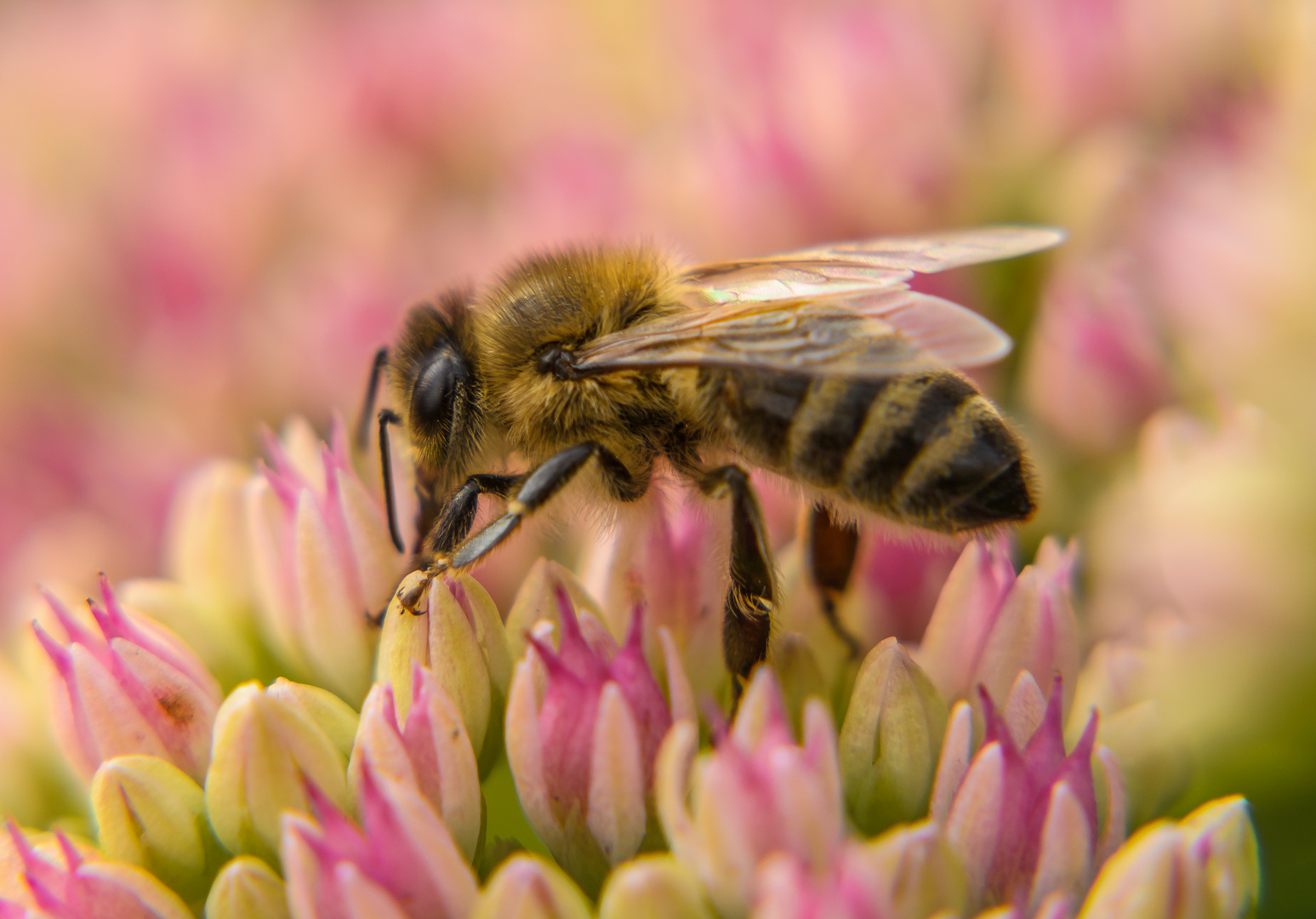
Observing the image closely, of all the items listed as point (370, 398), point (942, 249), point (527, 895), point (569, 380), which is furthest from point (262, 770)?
point (942, 249)

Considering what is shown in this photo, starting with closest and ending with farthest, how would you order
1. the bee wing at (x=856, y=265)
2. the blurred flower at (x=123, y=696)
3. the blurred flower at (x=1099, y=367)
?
the blurred flower at (x=123, y=696)
the bee wing at (x=856, y=265)
the blurred flower at (x=1099, y=367)

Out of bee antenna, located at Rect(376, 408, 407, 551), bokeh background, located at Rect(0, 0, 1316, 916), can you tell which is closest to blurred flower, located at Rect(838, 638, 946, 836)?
bokeh background, located at Rect(0, 0, 1316, 916)

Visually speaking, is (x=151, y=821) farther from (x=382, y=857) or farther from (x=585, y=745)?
(x=585, y=745)

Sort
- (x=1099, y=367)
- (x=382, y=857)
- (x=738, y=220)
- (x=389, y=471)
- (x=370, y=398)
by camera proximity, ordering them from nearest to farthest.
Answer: (x=382, y=857), (x=389, y=471), (x=370, y=398), (x=1099, y=367), (x=738, y=220)

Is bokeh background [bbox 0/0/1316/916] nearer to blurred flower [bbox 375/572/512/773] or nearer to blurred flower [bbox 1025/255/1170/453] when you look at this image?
blurred flower [bbox 1025/255/1170/453]

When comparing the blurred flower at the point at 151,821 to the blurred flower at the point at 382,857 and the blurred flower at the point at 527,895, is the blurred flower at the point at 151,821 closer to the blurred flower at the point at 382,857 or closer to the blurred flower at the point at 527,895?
the blurred flower at the point at 382,857

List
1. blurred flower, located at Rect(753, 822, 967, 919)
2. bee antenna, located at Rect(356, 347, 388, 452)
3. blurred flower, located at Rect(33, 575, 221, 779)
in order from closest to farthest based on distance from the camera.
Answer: blurred flower, located at Rect(753, 822, 967, 919) → blurred flower, located at Rect(33, 575, 221, 779) → bee antenna, located at Rect(356, 347, 388, 452)

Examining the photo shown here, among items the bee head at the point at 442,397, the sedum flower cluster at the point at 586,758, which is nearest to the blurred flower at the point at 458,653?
the sedum flower cluster at the point at 586,758
